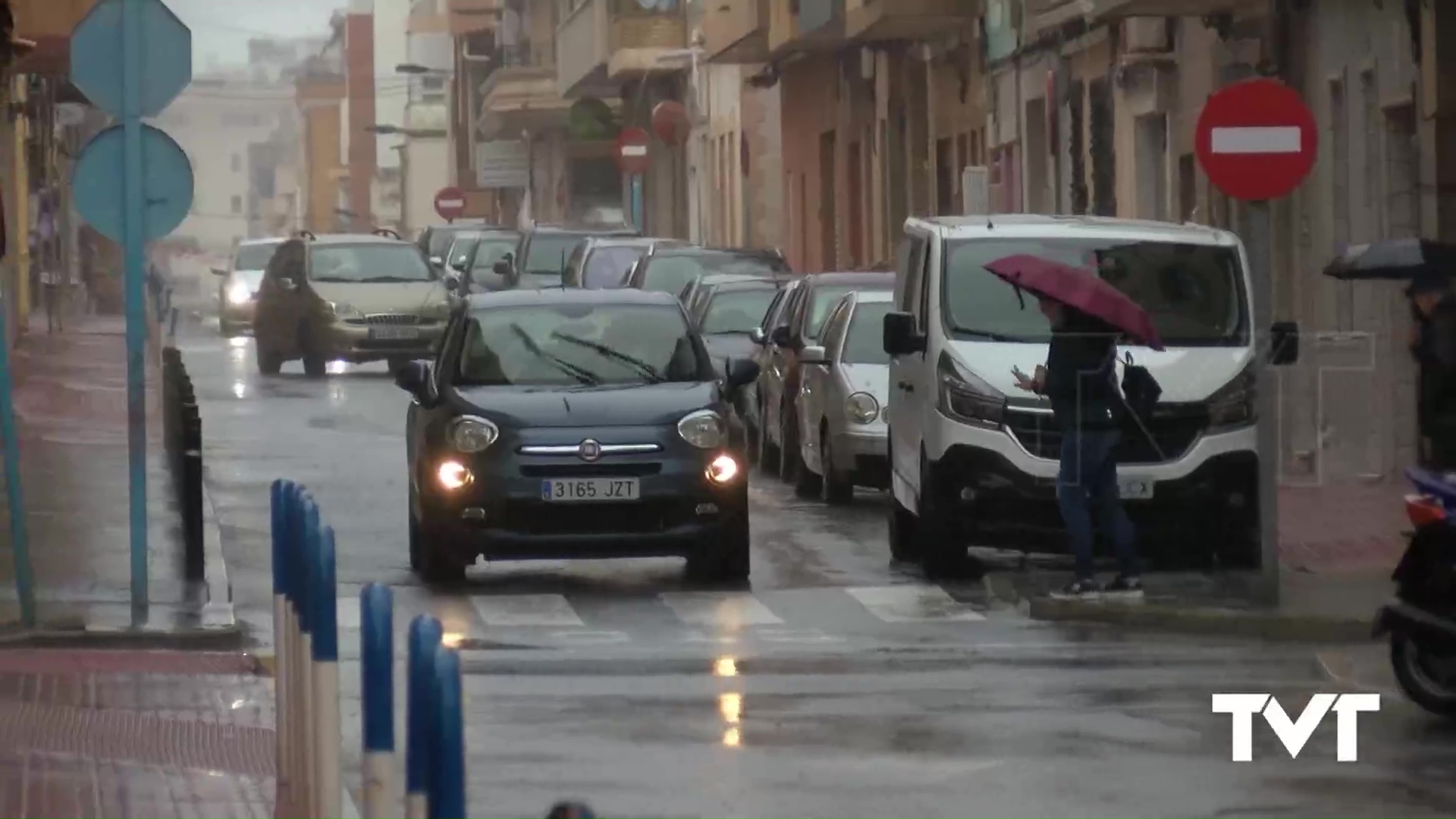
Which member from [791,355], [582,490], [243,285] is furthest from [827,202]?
[582,490]

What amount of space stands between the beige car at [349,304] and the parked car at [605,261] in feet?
5.07

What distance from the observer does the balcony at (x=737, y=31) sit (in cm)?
5122

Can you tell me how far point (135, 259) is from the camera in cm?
1510

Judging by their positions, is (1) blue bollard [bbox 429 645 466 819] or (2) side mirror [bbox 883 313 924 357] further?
(2) side mirror [bbox 883 313 924 357]

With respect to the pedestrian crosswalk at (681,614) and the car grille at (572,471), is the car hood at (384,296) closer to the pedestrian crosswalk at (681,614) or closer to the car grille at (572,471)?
the pedestrian crosswalk at (681,614)

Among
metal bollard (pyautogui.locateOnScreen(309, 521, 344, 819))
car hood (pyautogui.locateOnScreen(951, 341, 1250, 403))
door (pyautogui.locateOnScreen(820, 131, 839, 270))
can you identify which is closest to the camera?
metal bollard (pyautogui.locateOnScreen(309, 521, 344, 819))

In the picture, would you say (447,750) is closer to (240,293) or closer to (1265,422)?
(1265,422)

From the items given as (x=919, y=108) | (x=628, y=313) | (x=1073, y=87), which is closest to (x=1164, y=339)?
(x=628, y=313)

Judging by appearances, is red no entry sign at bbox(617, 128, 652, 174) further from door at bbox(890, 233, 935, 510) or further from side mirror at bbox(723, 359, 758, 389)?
side mirror at bbox(723, 359, 758, 389)

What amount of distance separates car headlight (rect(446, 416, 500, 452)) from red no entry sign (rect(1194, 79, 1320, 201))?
3787 mm

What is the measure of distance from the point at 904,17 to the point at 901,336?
24.1 metres

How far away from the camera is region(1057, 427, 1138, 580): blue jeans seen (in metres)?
16.5

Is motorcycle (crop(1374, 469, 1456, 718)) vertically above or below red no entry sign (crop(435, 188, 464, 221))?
below

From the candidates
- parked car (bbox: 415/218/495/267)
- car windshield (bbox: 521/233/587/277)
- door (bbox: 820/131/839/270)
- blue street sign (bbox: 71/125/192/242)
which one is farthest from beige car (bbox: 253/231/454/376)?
blue street sign (bbox: 71/125/192/242)
